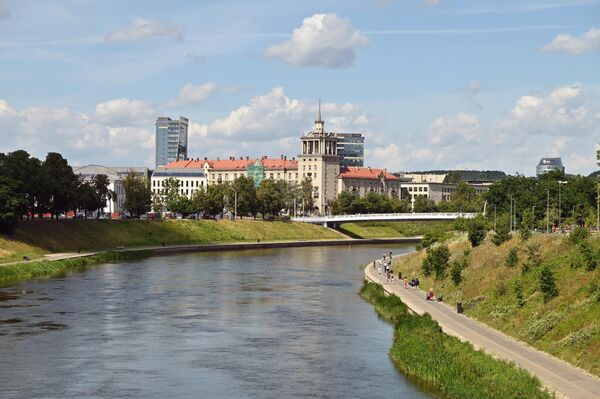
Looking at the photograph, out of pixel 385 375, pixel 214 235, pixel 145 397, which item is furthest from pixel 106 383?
pixel 214 235

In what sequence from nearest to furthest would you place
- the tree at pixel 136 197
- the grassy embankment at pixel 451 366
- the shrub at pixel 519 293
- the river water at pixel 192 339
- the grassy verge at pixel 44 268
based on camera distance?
the grassy embankment at pixel 451 366 < the river water at pixel 192 339 < the shrub at pixel 519 293 < the grassy verge at pixel 44 268 < the tree at pixel 136 197

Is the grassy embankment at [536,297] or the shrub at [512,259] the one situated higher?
the shrub at [512,259]

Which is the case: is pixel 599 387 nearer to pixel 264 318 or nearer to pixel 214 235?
pixel 264 318

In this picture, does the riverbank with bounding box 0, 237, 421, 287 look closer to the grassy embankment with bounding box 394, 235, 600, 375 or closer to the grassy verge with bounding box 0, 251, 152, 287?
the grassy verge with bounding box 0, 251, 152, 287

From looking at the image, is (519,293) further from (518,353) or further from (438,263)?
(438,263)

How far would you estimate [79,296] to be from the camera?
79.1m

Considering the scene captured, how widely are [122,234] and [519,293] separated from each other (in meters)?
103

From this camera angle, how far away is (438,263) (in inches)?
3314

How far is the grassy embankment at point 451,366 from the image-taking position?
38.5 metres

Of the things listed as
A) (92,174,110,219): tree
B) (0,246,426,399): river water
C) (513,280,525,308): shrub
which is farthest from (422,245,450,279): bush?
(92,174,110,219): tree

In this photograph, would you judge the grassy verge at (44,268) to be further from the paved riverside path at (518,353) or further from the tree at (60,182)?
the paved riverside path at (518,353)

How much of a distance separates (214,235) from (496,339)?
124567mm

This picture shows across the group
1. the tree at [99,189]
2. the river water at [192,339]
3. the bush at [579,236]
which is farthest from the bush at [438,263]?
the tree at [99,189]

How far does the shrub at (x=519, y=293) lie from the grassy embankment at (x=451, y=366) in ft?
18.1
